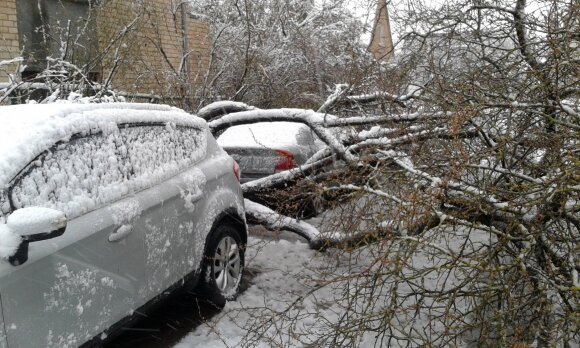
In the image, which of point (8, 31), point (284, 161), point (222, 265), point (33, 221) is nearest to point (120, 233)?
point (33, 221)

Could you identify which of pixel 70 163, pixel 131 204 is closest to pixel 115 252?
pixel 131 204

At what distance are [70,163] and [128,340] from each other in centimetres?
164

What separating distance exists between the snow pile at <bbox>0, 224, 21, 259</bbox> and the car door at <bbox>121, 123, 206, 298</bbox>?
3.23 feet

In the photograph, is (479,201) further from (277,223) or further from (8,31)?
(8,31)

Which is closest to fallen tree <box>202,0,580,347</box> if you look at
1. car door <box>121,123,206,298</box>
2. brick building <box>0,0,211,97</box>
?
car door <box>121,123,206,298</box>

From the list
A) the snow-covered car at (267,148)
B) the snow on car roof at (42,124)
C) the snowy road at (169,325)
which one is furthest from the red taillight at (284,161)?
the snow on car roof at (42,124)

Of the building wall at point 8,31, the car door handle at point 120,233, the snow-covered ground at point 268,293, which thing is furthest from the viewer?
the building wall at point 8,31

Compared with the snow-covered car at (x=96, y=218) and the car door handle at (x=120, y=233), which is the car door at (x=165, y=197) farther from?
the car door handle at (x=120, y=233)

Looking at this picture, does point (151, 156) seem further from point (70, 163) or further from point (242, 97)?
point (242, 97)

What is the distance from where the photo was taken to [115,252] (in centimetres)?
301

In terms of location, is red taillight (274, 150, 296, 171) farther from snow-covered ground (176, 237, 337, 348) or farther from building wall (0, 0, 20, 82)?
building wall (0, 0, 20, 82)

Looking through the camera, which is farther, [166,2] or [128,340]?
[166,2]

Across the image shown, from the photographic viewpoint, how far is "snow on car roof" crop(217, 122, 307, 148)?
24.0 feet

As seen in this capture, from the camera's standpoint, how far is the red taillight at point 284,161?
7.05m
